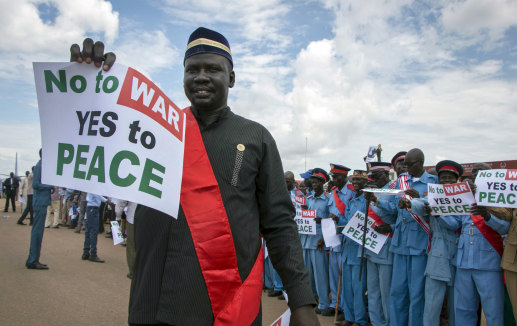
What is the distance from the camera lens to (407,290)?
16.9 feet

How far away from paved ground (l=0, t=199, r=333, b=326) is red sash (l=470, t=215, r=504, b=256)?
2.60 metres

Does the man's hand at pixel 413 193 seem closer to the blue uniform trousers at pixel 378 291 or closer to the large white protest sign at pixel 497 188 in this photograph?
the large white protest sign at pixel 497 188

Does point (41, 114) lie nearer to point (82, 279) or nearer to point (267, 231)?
point (267, 231)

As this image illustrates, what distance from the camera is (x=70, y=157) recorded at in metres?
1.45

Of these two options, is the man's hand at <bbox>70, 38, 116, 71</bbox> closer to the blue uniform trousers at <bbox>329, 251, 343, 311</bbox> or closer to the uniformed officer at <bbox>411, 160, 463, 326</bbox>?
the uniformed officer at <bbox>411, 160, 463, 326</bbox>

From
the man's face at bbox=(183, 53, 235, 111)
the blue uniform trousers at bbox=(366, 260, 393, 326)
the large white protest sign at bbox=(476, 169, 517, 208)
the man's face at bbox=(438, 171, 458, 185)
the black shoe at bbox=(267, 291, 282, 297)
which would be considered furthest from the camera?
the black shoe at bbox=(267, 291, 282, 297)

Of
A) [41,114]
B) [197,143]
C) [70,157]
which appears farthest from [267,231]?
[41,114]

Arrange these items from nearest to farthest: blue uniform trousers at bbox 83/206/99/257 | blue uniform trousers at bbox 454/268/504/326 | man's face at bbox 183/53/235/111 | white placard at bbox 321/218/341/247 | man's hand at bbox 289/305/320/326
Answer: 1. man's hand at bbox 289/305/320/326
2. man's face at bbox 183/53/235/111
3. blue uniform trousers at bbox 454/268/504/326
4. white placard at bbox 321/218/341/247
5. blue uniform trousers at bbox 83/206/99/257

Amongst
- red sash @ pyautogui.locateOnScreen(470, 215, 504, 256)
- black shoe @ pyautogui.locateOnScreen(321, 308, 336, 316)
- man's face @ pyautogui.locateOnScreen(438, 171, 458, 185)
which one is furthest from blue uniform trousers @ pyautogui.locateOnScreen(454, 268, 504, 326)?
black shoe @ pyautogui.locateOnScreen(321, 308, 336, 316)

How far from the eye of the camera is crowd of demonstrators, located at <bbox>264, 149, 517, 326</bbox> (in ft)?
14.4

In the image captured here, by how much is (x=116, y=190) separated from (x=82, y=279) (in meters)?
7.08

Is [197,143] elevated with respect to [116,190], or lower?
elevated

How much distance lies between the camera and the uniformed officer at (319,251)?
6.66 meters

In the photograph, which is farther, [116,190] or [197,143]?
[197,143]
